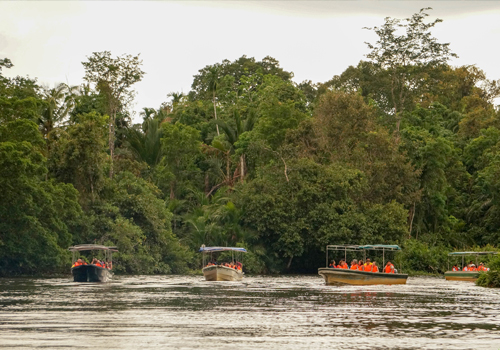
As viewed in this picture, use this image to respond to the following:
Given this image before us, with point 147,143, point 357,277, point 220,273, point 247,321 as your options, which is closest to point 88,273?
point 220,273

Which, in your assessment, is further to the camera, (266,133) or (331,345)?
(266,133)

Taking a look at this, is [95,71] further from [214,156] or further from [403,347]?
[403,347]

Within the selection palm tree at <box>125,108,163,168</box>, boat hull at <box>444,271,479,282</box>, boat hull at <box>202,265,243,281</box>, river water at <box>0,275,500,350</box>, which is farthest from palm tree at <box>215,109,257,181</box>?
river water at <box>0,275,500,350</box>

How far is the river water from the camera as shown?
52.7 ft

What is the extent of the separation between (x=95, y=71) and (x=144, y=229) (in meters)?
15.1

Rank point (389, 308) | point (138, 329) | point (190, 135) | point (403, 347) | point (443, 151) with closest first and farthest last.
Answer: point (403, 347) → point (138, 329) → point (389, 308) → point (443, 151) → point (190, 135)

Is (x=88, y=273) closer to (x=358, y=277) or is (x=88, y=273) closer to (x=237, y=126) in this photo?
(x=358, y=277)

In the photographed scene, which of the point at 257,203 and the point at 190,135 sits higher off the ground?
the point at 190,135

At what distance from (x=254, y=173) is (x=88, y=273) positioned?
27852 mm

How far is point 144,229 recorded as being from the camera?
2387 inches

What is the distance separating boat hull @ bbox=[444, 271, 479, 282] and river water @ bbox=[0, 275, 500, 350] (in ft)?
59.6

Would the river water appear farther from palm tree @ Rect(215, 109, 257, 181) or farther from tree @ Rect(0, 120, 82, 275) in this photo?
palm tree @ Rect(215, 109, 257, 181)

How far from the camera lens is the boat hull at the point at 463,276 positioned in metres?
50.3

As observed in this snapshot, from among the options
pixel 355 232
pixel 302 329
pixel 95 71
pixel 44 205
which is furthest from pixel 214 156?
pixel 302 329
